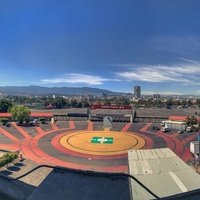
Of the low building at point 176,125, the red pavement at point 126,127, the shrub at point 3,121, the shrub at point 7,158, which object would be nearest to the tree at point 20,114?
the shrub at point 3,121

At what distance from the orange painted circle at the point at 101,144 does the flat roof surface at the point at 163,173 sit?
55.3ft

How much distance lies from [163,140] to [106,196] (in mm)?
35100

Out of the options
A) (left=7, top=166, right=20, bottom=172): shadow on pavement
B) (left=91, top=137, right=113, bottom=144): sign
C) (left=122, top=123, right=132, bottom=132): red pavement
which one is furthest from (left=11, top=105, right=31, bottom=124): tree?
(left=7, top=166, right=20, bottom=172): shadow on pavement

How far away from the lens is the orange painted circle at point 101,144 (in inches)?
1219

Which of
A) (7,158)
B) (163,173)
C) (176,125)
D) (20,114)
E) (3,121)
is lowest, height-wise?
(7,158)

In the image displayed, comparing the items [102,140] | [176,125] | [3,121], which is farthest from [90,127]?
[3,121]

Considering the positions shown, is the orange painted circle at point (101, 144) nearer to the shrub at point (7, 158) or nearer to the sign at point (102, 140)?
the sign at point (102, 140)

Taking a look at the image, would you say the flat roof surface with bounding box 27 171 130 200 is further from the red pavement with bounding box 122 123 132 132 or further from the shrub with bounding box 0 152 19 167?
the red pavement with bounding box 122 123 132 132

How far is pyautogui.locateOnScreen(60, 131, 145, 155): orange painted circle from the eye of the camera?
31.0 meters

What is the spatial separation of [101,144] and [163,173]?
25.2 m

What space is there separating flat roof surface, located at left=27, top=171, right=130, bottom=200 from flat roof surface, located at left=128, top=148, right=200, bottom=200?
3.62 meters

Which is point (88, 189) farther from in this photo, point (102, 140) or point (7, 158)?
point (102, 140)

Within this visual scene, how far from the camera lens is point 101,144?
1348 inches

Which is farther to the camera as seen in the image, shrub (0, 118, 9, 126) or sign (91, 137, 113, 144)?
shrub (0, 118, 9, 126)
